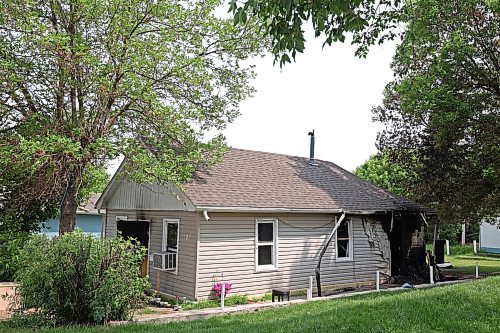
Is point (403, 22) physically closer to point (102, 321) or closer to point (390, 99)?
point (102, 321)

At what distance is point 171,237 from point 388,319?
8.03 meters

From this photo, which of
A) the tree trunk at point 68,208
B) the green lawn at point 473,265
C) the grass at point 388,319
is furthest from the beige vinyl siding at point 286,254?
the green lawn at point 473,265

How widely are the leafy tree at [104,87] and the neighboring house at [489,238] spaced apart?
30.4 meters

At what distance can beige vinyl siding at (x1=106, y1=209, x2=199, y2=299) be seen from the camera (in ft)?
40.3

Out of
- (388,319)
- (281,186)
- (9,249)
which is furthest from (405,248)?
(9,249)

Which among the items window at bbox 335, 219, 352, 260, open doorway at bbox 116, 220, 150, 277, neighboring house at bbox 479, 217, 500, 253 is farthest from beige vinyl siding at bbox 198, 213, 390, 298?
neighboring house at bbox 479, 217, 500, 253

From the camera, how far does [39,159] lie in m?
10.3

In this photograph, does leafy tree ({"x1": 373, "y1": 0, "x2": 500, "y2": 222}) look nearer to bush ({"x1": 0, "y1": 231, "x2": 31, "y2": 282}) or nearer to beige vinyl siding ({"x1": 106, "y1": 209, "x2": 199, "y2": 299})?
beige vinyl siding ({"x1": 106, "y1": 209, "x2": 199, "y2": 299})

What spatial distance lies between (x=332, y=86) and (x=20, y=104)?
26.7ft

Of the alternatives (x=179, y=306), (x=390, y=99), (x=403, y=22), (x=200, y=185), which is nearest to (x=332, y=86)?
(x=403, y=22)

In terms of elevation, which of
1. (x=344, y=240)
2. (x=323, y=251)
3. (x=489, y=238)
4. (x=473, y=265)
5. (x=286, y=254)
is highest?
(x=344, y=240)

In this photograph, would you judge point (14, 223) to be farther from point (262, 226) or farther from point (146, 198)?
point (262, 226)

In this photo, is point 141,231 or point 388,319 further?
point 141,231

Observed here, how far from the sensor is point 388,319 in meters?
7.19
